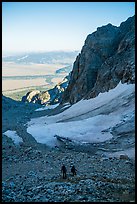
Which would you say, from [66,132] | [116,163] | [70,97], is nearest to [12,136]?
[66,132]

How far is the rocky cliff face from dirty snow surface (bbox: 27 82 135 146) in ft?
30.6

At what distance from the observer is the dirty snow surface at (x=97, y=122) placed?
154ft

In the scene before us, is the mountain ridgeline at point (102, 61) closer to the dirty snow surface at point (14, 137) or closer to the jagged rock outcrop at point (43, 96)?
the dirty snow surface at point (14, 137)

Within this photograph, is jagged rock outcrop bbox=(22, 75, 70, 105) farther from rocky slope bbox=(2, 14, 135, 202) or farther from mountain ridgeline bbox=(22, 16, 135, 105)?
rocky slope bbox=(2, 14, 135, 202)

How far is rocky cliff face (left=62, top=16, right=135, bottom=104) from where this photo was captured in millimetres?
74750

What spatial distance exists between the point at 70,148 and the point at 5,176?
50.0ft

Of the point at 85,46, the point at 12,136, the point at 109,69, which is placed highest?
the point at 85,46

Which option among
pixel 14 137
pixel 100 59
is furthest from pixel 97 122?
pixel 100 59

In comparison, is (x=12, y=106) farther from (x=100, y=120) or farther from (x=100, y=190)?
(x=100, y=190)

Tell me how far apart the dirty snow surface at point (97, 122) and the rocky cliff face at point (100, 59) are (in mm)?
9322

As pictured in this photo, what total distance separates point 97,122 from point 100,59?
39.5 m

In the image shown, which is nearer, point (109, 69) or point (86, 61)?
point (109, 69)

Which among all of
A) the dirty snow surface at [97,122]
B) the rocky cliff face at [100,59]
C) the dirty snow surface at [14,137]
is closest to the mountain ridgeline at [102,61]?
the rocky cliff face at [100,59]

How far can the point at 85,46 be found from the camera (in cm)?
9281
